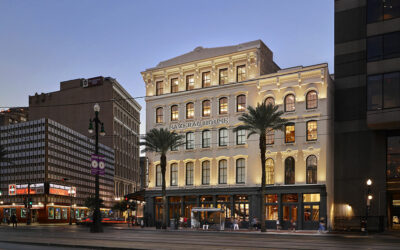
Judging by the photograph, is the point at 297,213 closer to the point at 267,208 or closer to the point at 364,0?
the point at 267,208

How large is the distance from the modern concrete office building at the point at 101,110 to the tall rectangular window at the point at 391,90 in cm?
8750

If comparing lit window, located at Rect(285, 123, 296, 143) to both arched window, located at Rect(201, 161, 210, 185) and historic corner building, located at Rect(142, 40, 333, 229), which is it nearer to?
historic corner building, located at Rect(142, 40, 333, 229)

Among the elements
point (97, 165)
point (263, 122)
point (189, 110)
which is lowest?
point (97, 165)

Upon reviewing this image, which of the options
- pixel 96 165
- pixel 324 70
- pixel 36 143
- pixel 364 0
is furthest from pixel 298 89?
pixel 36 143

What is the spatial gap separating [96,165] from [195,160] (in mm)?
25239

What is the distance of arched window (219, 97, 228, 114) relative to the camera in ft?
193

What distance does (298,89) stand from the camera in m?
53.9

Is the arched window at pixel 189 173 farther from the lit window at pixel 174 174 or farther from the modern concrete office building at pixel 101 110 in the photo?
the modern concrete office building at pixel 101 110

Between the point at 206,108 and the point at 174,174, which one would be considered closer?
the point at 206,108

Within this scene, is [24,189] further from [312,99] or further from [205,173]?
[312,99]

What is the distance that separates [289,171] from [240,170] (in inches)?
242

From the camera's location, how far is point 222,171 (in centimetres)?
5803

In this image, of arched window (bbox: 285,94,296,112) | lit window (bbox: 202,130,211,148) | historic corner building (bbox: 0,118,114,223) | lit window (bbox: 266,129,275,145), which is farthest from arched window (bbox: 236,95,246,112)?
historic corner building (bbox: 0,118,114,223)

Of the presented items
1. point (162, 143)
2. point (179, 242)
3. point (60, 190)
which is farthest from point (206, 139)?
point (60, 190)
